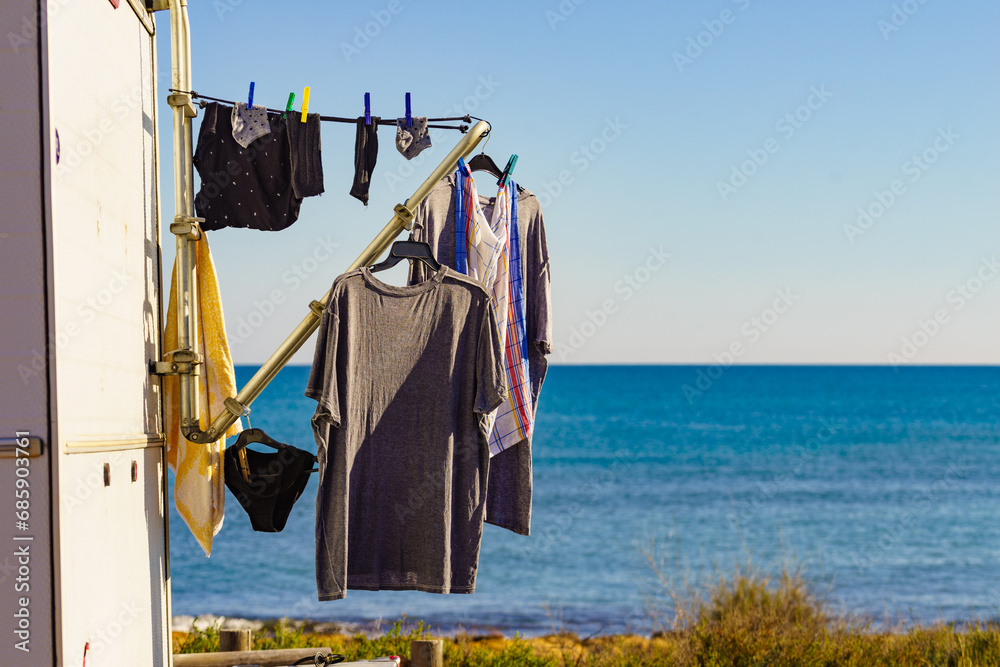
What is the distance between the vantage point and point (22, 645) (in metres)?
2.22

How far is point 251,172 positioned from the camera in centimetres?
330

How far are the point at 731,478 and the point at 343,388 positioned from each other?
2338cm

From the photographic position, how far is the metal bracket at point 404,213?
328 cm

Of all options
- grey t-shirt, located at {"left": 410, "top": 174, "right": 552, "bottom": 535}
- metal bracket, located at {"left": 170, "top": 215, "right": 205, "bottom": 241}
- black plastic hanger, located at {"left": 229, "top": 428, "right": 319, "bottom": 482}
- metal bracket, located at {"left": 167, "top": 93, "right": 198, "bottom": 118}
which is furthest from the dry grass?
metal bracket, located at {"left": 167, "top": 93, "right": 198, "bottom": 118}

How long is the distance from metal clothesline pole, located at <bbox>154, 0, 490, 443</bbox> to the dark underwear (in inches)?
5.9

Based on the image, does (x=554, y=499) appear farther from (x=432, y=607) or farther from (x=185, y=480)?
(x=185, y=480)

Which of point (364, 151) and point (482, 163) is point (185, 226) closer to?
point (364, 151)

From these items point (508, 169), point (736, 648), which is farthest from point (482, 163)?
point (736, 648)

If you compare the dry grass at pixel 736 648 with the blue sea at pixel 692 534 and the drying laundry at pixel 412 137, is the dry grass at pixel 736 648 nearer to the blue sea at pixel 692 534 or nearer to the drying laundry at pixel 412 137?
the blue sea at pixel 692 534

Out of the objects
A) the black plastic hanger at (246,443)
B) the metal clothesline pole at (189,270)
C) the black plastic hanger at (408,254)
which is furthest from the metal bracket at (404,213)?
the black plastic hanger at (246,443)

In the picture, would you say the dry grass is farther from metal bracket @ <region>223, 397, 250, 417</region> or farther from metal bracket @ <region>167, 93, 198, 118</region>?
metal bracket @ <region>167, 93, 198, 118</region>

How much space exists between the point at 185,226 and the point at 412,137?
0.96 m

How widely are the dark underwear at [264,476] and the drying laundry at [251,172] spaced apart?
2.88 feet

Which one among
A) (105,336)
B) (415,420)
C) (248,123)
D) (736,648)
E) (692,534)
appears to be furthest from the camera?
(692,534)
